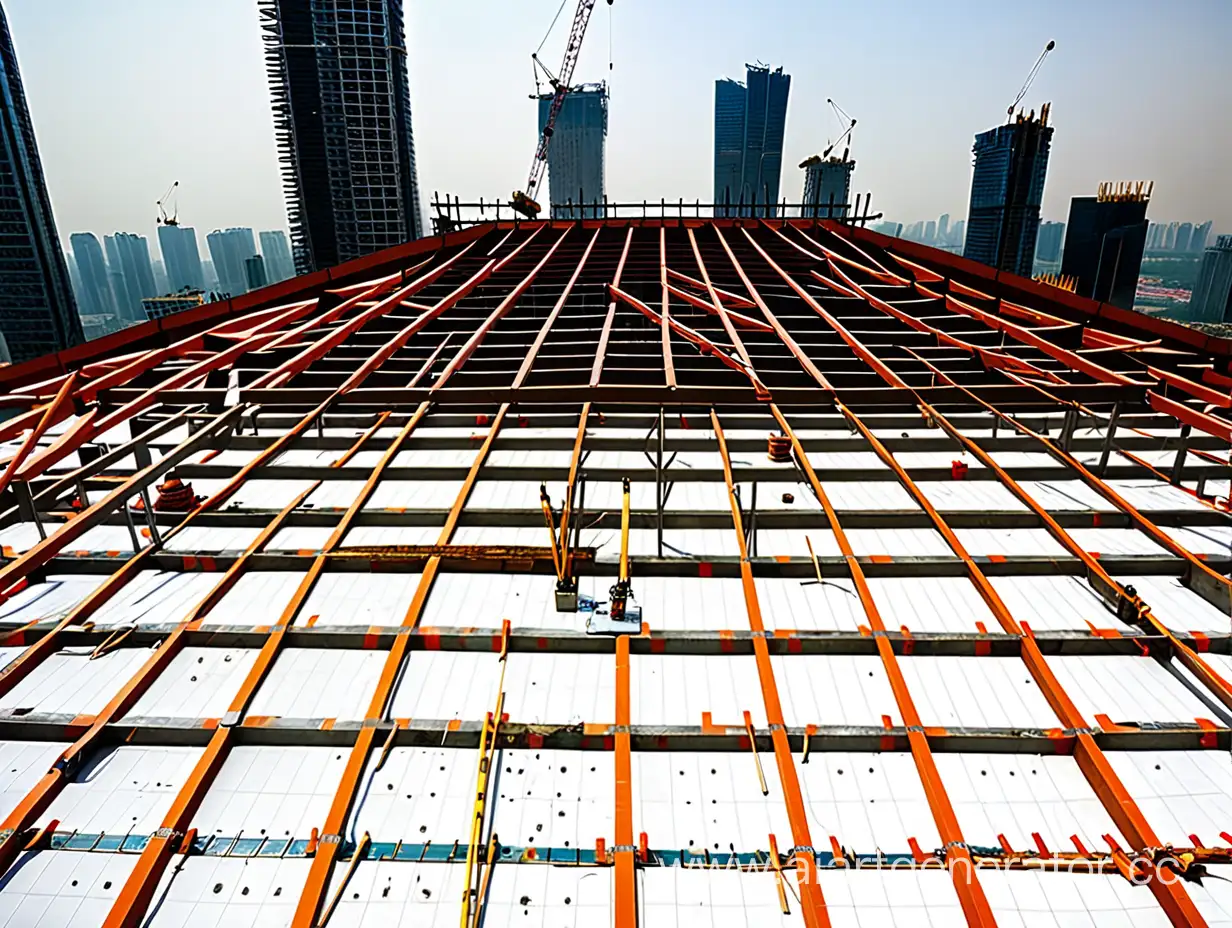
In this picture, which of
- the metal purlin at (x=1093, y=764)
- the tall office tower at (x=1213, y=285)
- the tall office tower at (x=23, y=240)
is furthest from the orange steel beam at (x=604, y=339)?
the tall office tower at (x=1213, y=285)

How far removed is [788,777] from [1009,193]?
128 m

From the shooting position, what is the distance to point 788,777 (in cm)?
577

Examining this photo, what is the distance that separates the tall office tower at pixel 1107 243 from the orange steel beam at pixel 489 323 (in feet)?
367

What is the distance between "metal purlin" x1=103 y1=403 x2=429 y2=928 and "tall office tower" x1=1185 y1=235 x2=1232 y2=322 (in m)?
178

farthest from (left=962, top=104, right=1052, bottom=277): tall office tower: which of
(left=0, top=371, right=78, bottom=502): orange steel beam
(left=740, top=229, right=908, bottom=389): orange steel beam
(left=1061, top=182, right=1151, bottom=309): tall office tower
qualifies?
(left=0, top=371, right=78, bottom=502): orange steel beam

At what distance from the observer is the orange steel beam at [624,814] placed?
4.93 m

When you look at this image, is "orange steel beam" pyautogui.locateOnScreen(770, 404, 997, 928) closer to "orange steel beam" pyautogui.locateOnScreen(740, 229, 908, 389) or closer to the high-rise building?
"orange steel beam" pyautogui.locateOnScreen(740, 229, 908, 389)

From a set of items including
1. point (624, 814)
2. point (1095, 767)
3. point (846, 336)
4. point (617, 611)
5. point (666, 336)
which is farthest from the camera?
point (846, 336)

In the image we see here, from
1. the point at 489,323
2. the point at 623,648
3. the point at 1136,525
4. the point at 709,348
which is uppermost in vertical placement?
the point at 489,323

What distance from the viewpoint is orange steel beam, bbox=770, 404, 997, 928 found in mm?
4953

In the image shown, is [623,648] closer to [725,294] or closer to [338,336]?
[338,336]

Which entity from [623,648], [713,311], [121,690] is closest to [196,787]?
[121,690]

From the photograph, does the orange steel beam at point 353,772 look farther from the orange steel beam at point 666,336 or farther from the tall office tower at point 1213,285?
the tall office tower at point 1213,285

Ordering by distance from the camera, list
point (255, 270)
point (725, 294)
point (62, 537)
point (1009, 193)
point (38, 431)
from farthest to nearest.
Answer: point (255, 270), point (1009, 193), point (725, 294), point (38, 431), point (62, 537)
